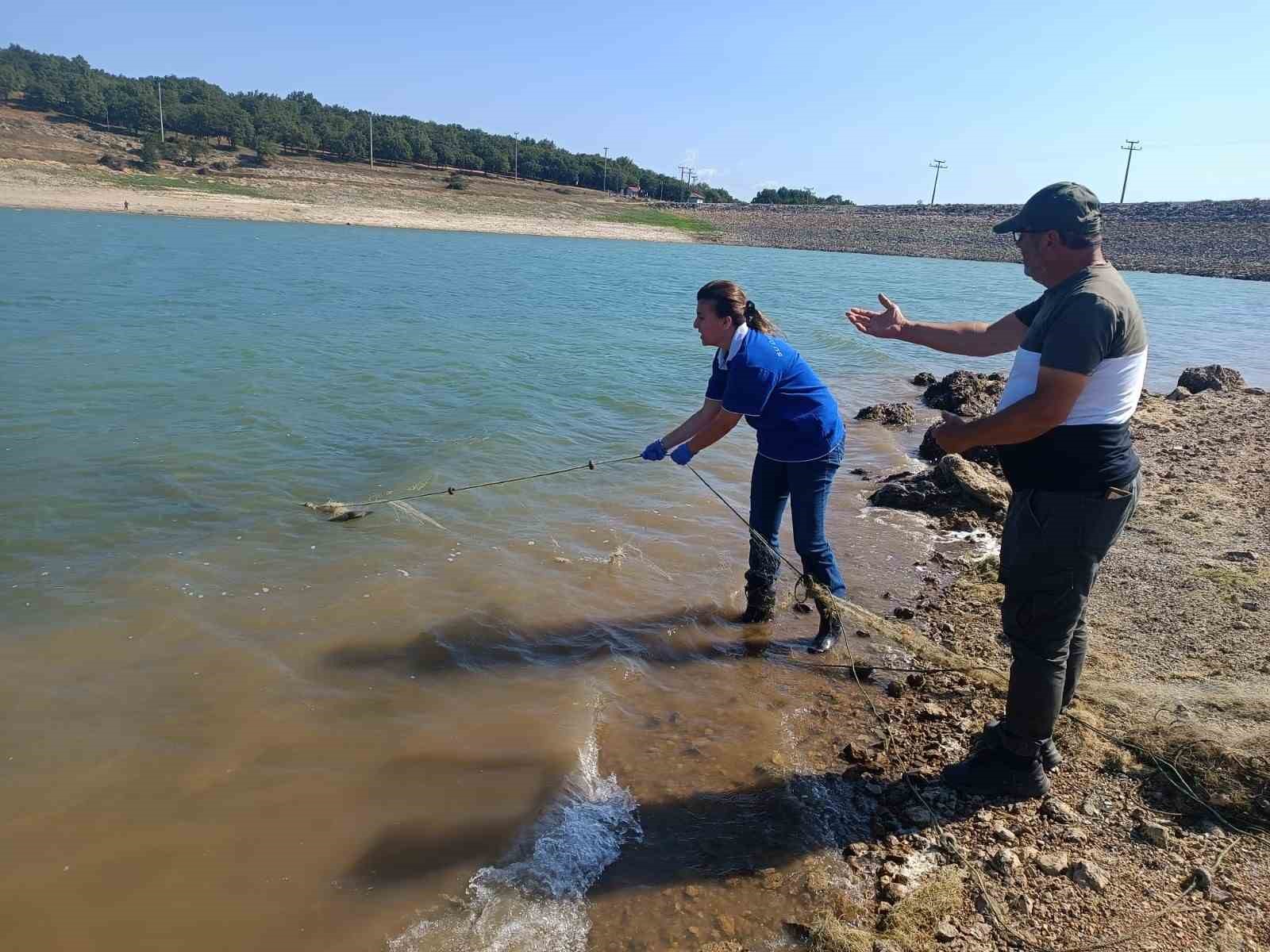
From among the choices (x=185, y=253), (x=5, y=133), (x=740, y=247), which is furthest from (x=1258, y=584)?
(x=5, y=133)

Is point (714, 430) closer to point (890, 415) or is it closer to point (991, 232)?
point (890, 415)

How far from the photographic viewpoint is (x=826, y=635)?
5.29 meters

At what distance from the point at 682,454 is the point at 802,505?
2.54ft

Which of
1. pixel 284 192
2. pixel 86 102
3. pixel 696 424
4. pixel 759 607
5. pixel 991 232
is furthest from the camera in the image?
pixel 86 102

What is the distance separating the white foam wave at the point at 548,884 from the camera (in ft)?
10.0

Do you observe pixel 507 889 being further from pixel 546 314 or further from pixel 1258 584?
pixel 546 314

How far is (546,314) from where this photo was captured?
22.6m

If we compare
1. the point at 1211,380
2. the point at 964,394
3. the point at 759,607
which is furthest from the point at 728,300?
the point at 1211,380

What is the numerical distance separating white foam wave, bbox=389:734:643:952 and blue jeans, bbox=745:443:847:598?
74.4 inches

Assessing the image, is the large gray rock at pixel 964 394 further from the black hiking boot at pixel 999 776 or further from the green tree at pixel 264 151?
the green tree at pixel 264 151

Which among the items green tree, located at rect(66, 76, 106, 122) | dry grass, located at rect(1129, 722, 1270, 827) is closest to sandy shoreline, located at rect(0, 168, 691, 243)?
green tree, located at rect(66, 76, 106, 122)

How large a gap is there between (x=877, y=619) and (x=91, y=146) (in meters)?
72.9

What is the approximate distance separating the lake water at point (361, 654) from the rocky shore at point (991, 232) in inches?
1826

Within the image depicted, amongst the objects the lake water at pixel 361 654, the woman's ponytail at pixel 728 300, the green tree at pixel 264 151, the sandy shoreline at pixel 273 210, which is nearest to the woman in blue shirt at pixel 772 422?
the woman's ponytail at pixel 728 300
